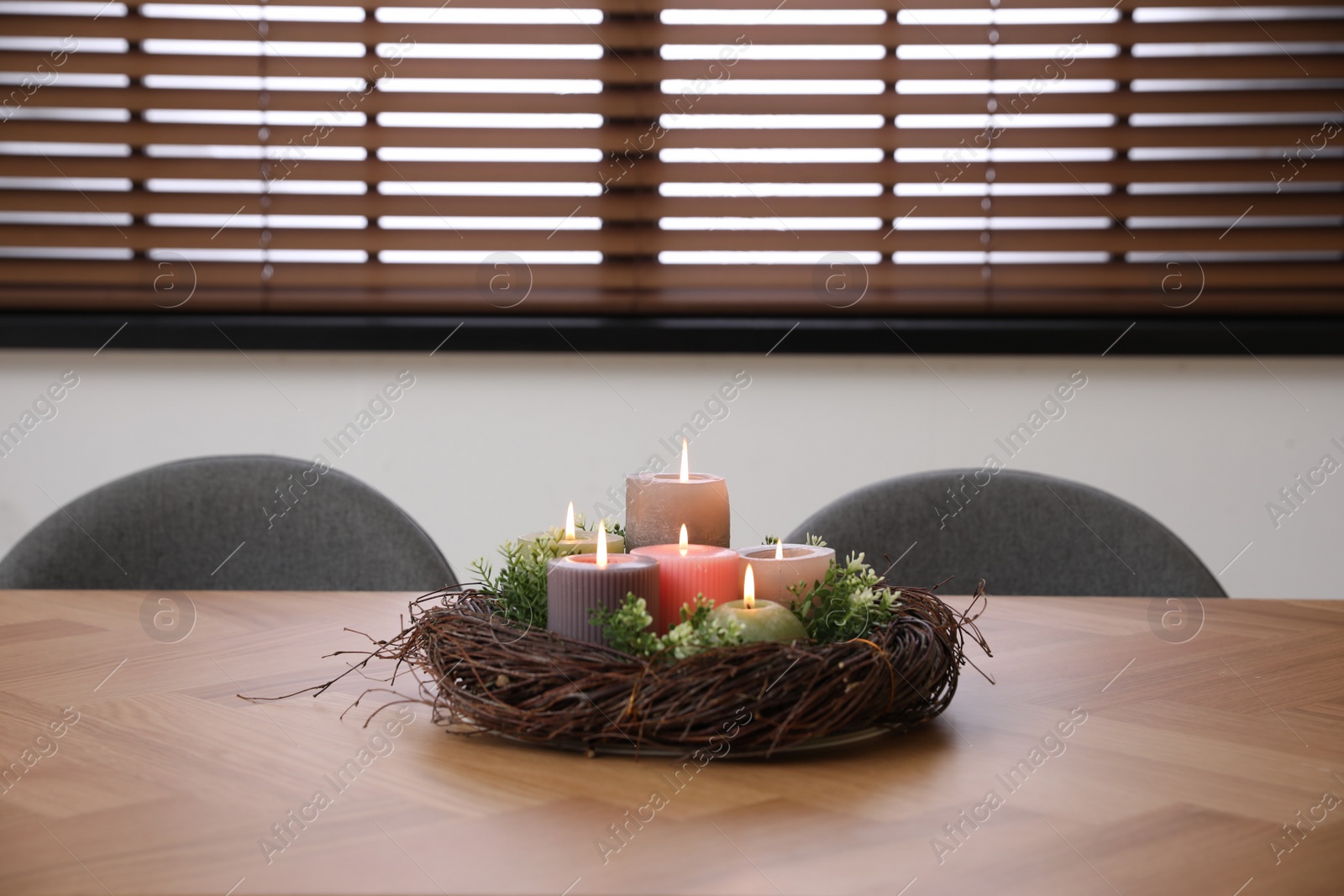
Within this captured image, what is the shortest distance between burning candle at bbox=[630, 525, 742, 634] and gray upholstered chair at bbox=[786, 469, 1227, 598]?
0.52 metres

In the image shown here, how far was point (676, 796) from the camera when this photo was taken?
56 centimetres

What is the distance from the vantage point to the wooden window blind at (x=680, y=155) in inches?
72.5

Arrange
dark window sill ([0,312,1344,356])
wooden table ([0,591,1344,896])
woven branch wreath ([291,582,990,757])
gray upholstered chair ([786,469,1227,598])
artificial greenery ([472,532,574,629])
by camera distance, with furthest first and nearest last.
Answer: dark window sill ([0,312,1344,356]) < gray upholstered chair ([786,469,1227,598]) < artificial greenery ([472,532,574,629]) < woven branch wreath ([291,582,990,757]) < wooden table ([0,591,1344,896])

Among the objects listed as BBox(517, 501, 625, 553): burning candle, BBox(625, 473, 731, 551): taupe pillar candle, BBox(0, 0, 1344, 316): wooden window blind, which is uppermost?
BBox(0, 0, 1344, 316): wooden window blind

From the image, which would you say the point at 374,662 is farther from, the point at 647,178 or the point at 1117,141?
the point at 1117,141

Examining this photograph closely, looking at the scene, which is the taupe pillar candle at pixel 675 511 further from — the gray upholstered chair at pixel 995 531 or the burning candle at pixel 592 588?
the gray upholstered chair at pixel 995 531

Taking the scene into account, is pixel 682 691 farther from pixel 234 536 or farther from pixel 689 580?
pixel 234 536

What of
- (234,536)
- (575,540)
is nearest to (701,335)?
(234,536)

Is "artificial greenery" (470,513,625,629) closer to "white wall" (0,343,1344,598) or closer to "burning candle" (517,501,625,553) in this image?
"burning candle" (517,501,625,553)

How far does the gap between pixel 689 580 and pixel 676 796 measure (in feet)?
0.47

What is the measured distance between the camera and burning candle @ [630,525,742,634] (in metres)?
0.67

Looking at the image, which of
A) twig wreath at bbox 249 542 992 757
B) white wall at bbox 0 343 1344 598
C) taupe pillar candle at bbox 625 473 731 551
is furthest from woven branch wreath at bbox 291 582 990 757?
white wall at bbox 0 343 1344 598

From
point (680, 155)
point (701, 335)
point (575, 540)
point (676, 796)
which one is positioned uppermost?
point (680, 155)

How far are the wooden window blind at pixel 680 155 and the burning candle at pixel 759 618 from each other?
1.26m
